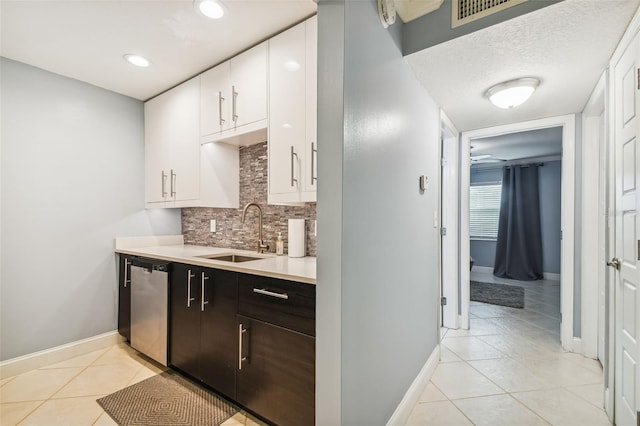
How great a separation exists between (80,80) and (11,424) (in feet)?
8.40

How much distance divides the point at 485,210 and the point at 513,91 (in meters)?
5.07

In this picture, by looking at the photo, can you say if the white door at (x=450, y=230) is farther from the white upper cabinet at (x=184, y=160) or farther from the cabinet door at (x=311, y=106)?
the white upper cabinet at (x=184, y=160)

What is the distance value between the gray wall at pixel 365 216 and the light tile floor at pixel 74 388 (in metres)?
0.82

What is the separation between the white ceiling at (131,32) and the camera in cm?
168

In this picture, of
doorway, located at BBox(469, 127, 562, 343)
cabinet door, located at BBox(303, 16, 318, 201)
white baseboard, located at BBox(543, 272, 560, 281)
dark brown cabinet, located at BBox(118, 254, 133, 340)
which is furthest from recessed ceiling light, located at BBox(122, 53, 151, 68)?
white baseboard, located at BBox(543, 272, 560, 281)

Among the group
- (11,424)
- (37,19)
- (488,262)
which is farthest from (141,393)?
(488,262)

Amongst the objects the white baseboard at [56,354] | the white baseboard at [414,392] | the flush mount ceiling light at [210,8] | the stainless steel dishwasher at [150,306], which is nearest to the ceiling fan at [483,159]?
the white baseboard at [414,392]

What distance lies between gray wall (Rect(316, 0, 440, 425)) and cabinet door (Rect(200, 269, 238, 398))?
723 millimetres

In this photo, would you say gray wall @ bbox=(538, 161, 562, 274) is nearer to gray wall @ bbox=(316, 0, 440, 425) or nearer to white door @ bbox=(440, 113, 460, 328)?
white door @ bbox=(440, 113, 460, 328)

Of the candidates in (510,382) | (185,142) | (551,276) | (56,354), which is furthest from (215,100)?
(551,276)

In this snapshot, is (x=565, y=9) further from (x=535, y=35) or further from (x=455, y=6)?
(x=455, y=6)

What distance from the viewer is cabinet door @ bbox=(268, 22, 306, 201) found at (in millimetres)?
1797

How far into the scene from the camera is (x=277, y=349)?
4.83 feet

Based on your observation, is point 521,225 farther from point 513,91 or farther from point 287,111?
point 287,111
